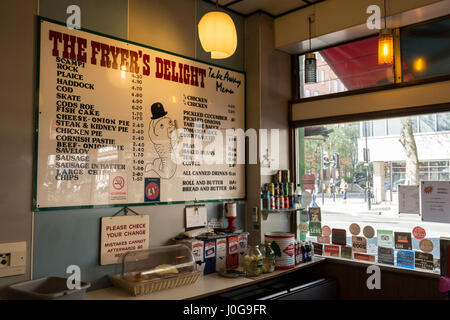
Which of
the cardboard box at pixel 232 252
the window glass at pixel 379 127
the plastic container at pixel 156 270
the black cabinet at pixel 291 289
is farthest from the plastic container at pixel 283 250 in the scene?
the window glass at pixel 379 127

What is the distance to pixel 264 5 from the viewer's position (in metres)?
3.35

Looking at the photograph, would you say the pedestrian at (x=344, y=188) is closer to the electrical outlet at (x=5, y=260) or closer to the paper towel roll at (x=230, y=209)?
the paper towel roll at (x=230, y=209)

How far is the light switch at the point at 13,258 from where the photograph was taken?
6.70ft

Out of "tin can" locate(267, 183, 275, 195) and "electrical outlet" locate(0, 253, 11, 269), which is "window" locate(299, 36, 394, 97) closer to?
"tin can" locate(267, 183, 275, 195)

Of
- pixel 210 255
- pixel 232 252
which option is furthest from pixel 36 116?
pixel 232 252

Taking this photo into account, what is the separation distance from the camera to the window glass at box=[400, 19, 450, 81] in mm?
2846

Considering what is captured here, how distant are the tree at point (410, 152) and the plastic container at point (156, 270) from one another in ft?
6.05

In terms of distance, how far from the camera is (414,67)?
2982 millimetres

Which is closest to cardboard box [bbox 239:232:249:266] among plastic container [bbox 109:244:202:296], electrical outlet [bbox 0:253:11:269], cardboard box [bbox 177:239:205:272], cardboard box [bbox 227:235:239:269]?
cardboard box [bbox 227:235:239:269]

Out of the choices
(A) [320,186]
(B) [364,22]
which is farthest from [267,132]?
(B) [364,22]

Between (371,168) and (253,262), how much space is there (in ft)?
4.38

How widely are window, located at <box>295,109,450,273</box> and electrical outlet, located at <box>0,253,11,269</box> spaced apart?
8.35ft

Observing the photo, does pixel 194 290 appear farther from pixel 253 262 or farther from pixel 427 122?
pixel 427 122

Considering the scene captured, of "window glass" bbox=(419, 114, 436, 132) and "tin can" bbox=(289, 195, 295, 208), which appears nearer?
"window glass" bbox=(419, 114, 436, 132)
